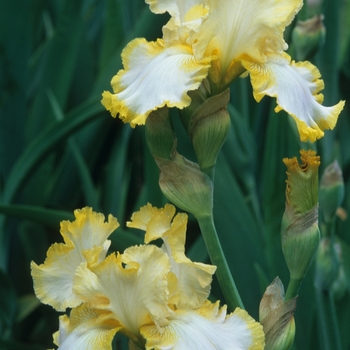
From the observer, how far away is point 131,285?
2.22ft

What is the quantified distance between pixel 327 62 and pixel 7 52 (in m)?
0.79

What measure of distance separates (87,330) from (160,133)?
219 millimetres

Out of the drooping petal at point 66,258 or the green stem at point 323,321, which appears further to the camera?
the green stem at point 323,321

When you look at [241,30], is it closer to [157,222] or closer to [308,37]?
[157,222]

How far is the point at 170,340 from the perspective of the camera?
2.10 feet

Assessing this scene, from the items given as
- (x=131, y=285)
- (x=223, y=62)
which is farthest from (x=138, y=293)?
(x=223, y=62)

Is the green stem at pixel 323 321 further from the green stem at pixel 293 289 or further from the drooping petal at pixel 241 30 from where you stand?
the drooping petal at pixel 241 30

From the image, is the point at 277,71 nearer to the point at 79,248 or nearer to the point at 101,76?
the point at 79,248

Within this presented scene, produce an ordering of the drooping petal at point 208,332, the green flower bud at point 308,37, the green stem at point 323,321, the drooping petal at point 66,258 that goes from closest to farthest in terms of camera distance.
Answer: the drooping petal at point 208,332
the drooping petal at point 66,258
the green stem at point 323,321
the green flower bud at point 308,37

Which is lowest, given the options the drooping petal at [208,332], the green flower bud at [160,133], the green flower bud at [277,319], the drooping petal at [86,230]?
the drooping petal at [208,332]

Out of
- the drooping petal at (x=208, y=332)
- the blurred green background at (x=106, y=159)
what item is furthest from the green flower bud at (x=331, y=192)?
the drooping petal at (x=208, y=332)

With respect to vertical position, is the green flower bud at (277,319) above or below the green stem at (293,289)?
below

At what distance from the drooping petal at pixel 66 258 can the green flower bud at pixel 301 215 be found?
0.70ft

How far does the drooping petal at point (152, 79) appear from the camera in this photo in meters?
0.64
